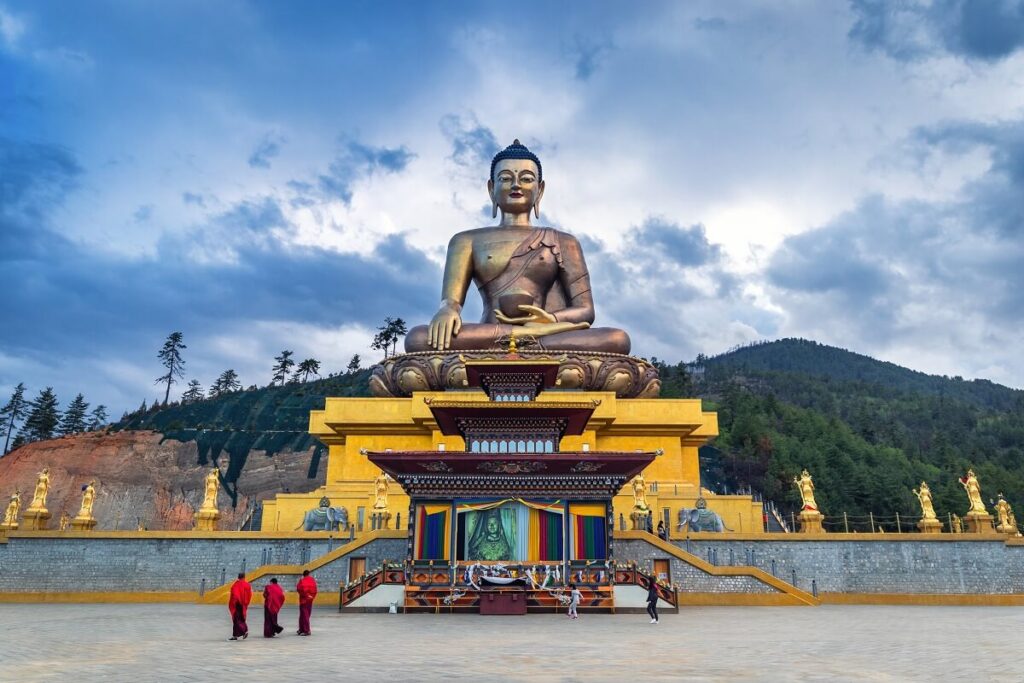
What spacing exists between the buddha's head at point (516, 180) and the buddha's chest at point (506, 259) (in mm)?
1495

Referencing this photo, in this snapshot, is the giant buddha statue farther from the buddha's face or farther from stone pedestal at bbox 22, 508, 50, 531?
stone pedestal at bbox 22, 508, 50, 531

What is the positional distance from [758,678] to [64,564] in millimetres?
15340

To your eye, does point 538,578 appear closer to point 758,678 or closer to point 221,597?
point 221,597

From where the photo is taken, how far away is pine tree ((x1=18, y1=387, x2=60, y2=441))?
54.5m

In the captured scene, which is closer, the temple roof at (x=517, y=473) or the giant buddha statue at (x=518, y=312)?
the temple roof at (x=517, y=473)

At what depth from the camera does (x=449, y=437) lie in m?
20.8

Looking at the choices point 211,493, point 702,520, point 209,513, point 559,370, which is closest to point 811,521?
point 702,520

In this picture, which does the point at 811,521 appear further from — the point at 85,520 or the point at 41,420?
the point at 41,420

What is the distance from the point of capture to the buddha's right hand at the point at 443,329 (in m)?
21.9

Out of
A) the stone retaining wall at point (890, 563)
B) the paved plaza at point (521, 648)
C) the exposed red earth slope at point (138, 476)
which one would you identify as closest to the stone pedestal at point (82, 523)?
the paved plaza at point (521, 648)

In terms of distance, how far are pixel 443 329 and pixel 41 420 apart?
1797 inches

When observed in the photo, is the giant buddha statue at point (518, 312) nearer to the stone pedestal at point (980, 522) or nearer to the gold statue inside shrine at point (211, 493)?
the gold statue inside shrine at point (211, 493)

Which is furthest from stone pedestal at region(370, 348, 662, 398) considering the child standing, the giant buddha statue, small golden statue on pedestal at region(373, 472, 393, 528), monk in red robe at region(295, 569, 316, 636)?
monk in red robe at region(295, 569, 316, 636)

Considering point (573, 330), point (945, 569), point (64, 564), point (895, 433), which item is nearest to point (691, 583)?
point (945, 569)
